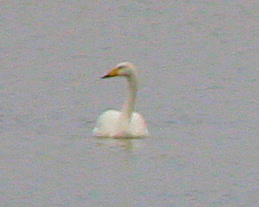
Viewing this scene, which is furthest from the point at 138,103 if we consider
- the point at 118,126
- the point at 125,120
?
the point at 118,126

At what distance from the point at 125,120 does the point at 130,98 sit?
45 cm

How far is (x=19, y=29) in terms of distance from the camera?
88.8 ft

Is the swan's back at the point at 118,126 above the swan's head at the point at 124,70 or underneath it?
underneath

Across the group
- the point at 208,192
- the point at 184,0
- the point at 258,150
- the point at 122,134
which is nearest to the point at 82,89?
the point at 122,134

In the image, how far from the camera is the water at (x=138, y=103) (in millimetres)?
16172

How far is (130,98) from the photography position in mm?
19578

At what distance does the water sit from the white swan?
14 centimetres

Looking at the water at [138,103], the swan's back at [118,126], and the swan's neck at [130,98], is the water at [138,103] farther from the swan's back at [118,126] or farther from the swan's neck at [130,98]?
the swan's neck at [130,98]

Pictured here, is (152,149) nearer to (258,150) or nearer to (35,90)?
(258,150)

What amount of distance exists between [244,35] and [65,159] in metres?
10.2

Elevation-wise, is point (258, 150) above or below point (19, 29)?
below

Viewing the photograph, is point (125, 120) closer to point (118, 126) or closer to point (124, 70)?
point (118, 126)

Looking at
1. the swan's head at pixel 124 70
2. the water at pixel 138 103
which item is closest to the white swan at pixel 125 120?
the swan's head at pixel 124 70

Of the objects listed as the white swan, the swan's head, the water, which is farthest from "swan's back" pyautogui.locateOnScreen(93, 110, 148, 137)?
the swan's head
